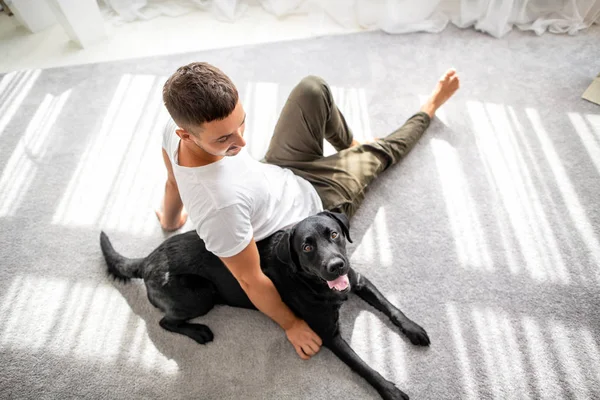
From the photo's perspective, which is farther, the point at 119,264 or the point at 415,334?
the point at 119,264

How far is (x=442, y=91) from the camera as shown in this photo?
2156 millimetres

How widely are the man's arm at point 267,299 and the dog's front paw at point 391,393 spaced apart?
0.92ft

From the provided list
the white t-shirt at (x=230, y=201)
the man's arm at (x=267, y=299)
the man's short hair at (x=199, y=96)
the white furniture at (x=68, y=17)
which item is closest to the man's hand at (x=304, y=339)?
the man's arm at (x=267, y=299)

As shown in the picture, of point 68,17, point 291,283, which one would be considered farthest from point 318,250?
point 68,17

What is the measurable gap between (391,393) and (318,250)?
0.60 metres

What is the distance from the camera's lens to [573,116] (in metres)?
2.15

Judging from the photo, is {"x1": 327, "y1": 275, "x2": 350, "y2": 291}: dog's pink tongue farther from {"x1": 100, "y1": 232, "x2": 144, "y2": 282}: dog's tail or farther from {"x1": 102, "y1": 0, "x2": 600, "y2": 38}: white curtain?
{"x1": 102, "y1": 0, "x2": 600, "y2": 38}: white curtain

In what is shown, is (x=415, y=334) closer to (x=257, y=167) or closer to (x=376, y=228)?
(x=376, y=228)

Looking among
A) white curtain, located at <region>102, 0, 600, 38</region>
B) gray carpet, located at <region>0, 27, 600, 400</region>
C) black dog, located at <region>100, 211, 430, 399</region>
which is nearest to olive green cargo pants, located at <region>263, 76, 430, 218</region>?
gray carpet, located at <region>0, 27, 600, 400</region>

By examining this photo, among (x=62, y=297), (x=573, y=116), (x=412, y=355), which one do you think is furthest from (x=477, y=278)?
(x=62, y=297)

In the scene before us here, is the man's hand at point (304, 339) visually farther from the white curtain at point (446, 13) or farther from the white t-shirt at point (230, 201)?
the white curtain at point (446, 13)

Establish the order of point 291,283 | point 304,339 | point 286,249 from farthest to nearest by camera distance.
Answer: point 304,339 → point 291,283 → point 286,249

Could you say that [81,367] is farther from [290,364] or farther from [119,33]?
[119,33]

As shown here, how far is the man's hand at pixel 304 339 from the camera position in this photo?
1.54 meters
